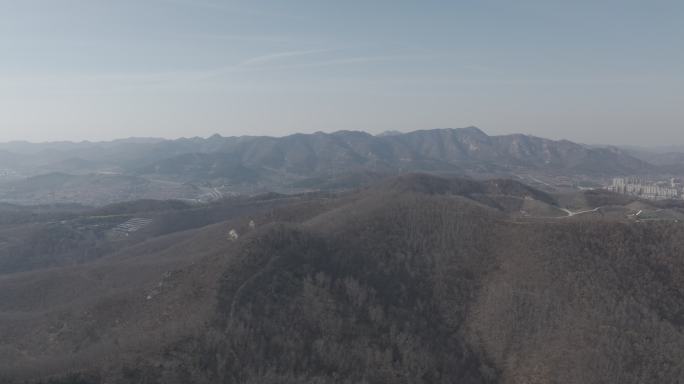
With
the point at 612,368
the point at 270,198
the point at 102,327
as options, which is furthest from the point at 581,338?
the point at 270,198

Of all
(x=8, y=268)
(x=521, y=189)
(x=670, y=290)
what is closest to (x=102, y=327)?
(x=8, y=268)

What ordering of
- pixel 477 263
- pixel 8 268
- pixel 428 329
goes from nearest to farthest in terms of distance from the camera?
pixel 428 329 → pixel 477 263 → pixel 8 268

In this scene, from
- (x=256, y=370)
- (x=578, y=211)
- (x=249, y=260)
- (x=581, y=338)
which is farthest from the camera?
(x=578, y=211)

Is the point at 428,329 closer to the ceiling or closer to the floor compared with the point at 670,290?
closer to the floor

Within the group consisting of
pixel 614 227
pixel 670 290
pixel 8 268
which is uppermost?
pixel 614 227

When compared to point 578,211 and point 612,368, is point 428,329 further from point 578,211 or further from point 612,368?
point 578,211

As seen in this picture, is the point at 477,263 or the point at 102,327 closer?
the point at 102,327
